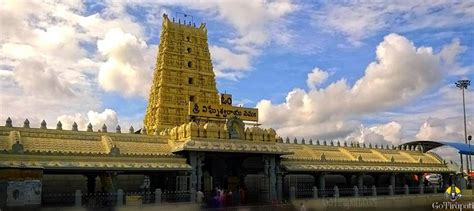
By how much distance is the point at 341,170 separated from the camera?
4447 cm

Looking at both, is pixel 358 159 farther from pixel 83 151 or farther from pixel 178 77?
pixel 83 151

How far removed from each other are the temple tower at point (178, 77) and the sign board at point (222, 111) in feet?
46.8

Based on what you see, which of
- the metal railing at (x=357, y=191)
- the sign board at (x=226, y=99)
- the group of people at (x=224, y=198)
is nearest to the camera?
the group of people at (x=224, y=198)

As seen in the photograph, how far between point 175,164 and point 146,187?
6.75 m

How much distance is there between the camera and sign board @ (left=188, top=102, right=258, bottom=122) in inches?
1545

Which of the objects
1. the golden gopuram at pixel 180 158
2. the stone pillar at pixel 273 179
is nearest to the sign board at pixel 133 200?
the golden gopuram at pixel 180 158

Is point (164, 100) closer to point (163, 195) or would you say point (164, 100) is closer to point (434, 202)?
point (163, 195)

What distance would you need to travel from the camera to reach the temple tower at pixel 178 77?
55.1 metres

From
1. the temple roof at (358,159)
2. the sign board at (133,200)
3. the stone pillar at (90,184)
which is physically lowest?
the sign board at (133,200)

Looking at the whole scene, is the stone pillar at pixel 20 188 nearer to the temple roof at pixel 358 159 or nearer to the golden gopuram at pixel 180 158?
the golden gopuram at pixel 180 158

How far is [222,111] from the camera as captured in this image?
133 feet

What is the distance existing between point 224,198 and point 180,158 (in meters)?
4.64

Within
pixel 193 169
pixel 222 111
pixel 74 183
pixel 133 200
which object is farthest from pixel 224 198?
pixel 74 183

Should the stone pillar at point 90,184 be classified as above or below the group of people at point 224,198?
above
